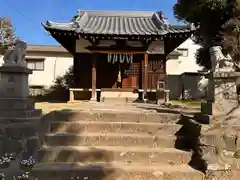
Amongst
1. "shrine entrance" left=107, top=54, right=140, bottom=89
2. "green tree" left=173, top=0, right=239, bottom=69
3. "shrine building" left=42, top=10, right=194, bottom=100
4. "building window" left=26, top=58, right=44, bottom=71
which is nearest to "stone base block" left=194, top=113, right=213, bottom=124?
"green tree" left=173, top=0, right=239, bottom=69

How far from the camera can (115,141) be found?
4.70 m

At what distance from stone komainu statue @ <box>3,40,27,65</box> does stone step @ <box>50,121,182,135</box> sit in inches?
49.9

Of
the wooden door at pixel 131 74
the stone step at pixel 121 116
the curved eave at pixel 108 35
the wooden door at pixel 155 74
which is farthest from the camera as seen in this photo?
the wooden door at pixel 155 74

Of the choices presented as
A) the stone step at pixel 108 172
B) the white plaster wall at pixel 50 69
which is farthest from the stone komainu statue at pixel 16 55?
the white plaster wall at pixel 50 69

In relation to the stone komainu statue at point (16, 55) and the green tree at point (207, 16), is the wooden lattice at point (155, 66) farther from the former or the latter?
the stone komainu statue at point (16, 55)

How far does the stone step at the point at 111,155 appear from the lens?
4.24m

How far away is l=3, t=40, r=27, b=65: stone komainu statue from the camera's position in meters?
4.65

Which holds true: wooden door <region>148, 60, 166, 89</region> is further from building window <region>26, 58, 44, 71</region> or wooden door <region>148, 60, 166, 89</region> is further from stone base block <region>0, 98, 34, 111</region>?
building window <region>26, 58, 44, 71</region>

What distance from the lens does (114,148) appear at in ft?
14.7

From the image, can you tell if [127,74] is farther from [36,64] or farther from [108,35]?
[36,64]

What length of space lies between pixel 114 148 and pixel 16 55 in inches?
91.3

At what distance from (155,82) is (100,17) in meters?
5.38

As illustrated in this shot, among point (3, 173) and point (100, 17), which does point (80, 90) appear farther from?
point (3, 173)

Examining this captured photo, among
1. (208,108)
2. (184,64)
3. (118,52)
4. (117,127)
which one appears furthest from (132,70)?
(184,64)
